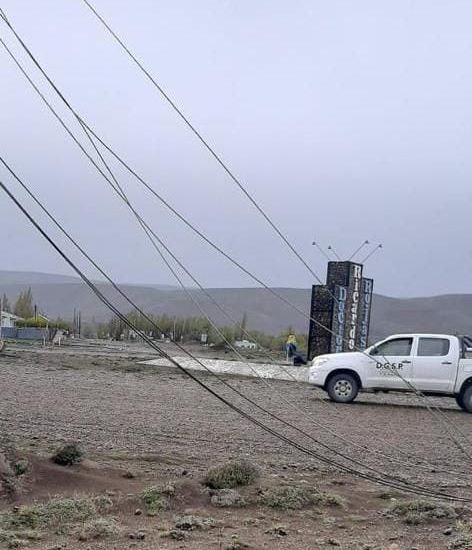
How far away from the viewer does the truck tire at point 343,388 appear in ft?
70.1

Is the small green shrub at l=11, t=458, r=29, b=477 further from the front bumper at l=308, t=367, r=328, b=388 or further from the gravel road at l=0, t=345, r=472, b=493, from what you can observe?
the front bumper at l=308, t=367, r=328, b=388

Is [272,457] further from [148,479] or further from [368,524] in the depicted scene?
[368,524]

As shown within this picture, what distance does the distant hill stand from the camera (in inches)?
3383

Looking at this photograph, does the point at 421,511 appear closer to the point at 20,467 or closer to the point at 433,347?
the point at 20,467

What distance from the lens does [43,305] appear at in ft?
376

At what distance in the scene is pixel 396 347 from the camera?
69.6 feet

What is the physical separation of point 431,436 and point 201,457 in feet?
18.8

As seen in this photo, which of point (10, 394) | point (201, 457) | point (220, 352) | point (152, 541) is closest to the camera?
point (152, 541)

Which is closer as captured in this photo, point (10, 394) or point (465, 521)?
point (465, 521)

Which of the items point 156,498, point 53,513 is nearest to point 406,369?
point 156,498

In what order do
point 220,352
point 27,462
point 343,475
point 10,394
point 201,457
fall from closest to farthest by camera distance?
point 27,462 → point 343,475 → point 201,457 → point 10,394 → point 220,352

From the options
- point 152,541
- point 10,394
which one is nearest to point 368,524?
point 152,541

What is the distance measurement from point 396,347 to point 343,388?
158cm

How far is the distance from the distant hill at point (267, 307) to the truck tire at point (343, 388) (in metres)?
55.5
